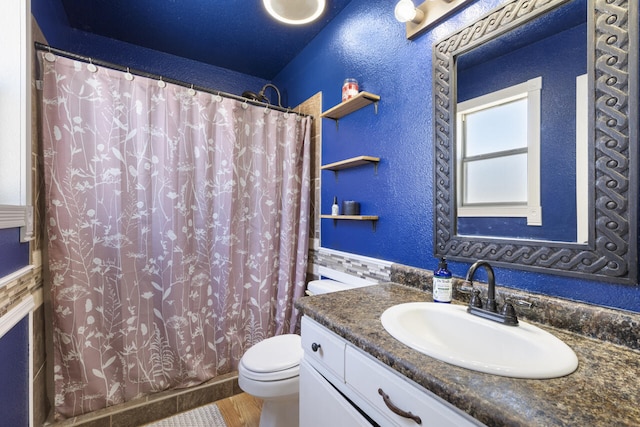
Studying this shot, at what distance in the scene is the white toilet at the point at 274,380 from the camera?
49.9 inches

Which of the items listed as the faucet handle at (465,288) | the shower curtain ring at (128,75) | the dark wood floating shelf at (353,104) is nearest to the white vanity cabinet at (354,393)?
the faucet handle at (465,288)

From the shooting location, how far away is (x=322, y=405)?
35.9 inches

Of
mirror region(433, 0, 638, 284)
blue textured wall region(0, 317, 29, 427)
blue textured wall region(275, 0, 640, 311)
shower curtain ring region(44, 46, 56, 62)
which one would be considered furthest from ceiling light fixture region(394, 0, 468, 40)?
blue textured wall region(0, 317, 29, 427)

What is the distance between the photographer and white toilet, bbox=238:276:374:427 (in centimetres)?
127

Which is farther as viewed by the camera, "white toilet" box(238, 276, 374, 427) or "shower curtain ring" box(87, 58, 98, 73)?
"shower curtain ring" box(87, 58, 98, 73)

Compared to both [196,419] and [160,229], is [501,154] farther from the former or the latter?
[196,419]

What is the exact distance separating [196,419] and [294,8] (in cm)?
228

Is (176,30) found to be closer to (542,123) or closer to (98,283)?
(98,283)

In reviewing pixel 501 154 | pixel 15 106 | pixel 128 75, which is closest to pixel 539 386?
pixel 501 154

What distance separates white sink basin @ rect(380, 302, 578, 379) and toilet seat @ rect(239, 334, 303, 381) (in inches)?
26.5

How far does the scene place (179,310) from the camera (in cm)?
168

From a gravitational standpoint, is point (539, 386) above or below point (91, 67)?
below

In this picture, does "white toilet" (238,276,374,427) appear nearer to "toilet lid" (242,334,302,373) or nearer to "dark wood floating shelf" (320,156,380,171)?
"toilet lid" (242,334,302,373)

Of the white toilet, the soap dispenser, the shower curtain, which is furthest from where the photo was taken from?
the shower curtain
